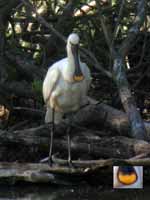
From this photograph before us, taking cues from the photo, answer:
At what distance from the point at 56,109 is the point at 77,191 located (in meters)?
1.20

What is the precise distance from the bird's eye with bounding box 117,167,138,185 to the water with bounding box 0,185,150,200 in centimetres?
14

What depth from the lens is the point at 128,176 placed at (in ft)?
20.2

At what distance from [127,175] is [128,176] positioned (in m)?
0.03

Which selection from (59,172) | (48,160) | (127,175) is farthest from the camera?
(48,160)

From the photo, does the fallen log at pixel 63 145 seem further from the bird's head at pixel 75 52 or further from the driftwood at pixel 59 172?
the bird's head at pixel 75 52

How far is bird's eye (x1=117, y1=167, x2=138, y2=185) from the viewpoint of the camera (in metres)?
6.14

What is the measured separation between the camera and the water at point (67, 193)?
6.18 meters

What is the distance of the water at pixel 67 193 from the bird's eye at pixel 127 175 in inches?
5.6

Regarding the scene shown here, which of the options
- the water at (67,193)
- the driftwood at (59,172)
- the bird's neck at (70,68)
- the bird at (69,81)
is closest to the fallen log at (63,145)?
the bird at (69,81)

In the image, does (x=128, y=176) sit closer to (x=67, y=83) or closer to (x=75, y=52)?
(x=67, y=83)

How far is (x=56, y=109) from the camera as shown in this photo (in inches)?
284

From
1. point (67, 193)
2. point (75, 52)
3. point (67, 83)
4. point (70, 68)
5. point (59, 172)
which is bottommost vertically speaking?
point (67, 193)

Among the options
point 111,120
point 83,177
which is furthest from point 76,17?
point 83,177

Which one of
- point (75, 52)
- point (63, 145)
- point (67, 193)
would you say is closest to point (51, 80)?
point (75, 52)
